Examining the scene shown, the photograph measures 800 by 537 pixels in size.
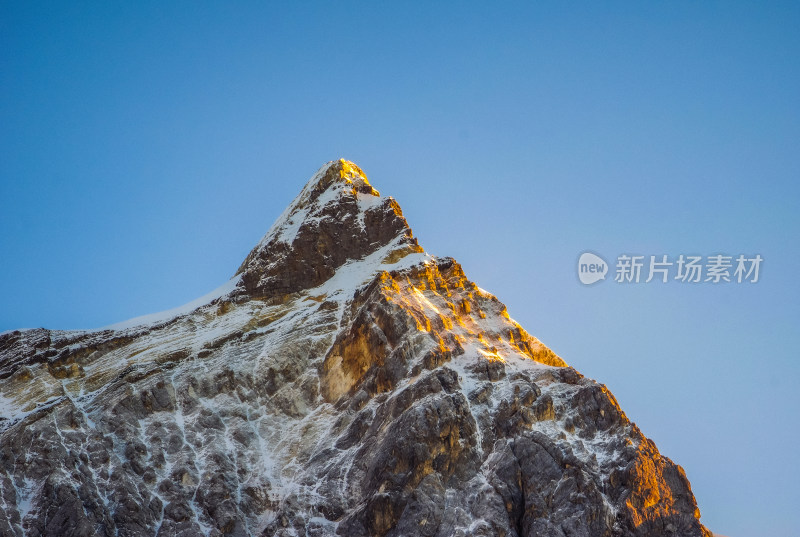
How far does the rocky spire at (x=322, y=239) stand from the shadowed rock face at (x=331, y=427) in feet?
11.1

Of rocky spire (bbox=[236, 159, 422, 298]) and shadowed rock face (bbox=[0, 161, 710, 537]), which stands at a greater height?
rocky spire (bbox=[236, 159, 422, 298])

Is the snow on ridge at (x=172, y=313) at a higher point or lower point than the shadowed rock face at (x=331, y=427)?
higher

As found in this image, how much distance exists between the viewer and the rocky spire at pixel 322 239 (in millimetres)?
163625

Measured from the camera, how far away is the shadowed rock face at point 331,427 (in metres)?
103

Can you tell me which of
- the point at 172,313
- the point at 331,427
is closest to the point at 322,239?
the point at 172,313

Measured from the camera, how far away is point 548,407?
374 feet

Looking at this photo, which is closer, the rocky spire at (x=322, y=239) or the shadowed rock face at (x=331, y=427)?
the shadowed rock face at (x=331, y=427)

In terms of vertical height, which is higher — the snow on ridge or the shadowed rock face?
the snow on ridge

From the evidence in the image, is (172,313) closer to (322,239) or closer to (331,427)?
(322,239)

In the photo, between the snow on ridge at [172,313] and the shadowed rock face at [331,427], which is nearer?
the shadowed rock face at [331,427]

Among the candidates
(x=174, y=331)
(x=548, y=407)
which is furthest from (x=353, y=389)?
(x=174, y=331)

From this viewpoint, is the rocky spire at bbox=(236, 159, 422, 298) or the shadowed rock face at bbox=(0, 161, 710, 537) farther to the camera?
the rocky spire at bbox=(236, 159, 422, 298)

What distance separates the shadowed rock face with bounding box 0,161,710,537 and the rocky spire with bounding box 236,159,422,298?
3.39 m

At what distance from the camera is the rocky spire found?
163625 millimetres
